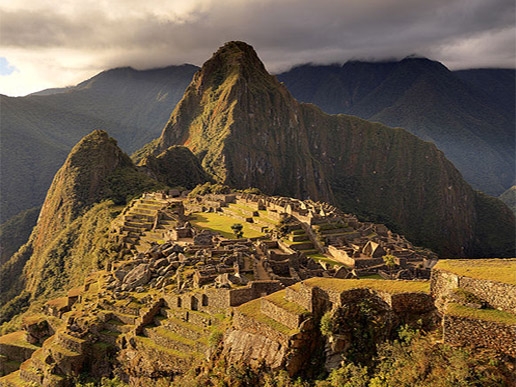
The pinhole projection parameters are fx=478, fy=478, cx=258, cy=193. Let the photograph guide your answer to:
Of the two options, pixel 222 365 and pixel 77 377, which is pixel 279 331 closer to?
pixel 222 365

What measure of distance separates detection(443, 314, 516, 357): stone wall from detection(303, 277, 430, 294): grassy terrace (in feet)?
5.84

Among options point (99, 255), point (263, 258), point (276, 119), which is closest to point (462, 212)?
point (276, 119)

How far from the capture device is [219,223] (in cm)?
5734

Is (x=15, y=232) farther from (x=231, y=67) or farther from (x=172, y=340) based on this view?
(x=231, y=67)

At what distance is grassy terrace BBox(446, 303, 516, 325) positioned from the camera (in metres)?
12.2

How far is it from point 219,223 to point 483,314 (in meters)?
46.1

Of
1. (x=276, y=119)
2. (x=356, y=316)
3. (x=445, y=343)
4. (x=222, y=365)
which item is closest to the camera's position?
(x=445, y=343)

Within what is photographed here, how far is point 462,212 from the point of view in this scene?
190750mm

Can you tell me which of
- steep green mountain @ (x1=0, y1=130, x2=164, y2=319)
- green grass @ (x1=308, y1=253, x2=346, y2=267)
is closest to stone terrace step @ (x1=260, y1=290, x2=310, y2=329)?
green grass @ (x1=308, y1=253, x2=346, y2=267)

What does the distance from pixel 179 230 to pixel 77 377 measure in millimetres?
20720

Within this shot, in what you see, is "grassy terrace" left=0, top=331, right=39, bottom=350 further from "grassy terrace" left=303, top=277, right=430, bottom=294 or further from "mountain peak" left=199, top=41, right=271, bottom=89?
"mountain peak" left=199, top=41, right=271, bottom=89

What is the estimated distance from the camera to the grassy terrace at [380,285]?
14.7 meters

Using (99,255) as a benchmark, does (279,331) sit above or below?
above

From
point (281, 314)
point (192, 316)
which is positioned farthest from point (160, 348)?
point (281, 314)
